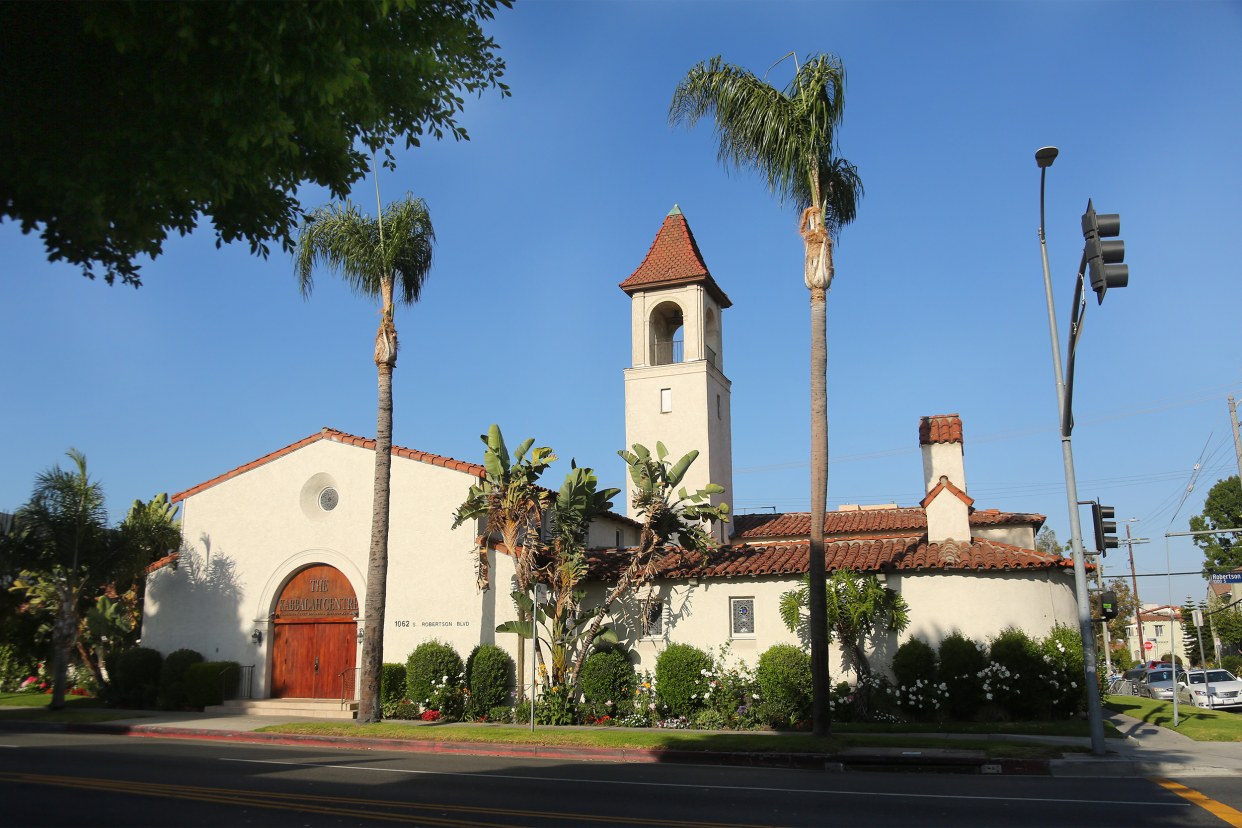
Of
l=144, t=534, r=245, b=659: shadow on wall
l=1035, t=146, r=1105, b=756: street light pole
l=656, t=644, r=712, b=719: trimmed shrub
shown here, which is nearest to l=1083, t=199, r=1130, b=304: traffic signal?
l=1035, t=146, r=1105, b=756: street light pole

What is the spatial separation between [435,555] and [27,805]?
12.2 metres

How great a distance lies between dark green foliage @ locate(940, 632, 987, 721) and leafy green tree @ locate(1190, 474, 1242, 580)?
2234 inches

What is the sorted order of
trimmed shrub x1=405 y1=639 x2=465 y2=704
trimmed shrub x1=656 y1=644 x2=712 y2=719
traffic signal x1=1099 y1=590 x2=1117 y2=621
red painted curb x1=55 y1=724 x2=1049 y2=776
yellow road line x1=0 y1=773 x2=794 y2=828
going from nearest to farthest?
yellow road line x1=0 y1=773 x2=794 y2=828 < red painted curb x1=55 y1=724 x2=1049 y2=776 < traffic signal x1=1099 y1=590 x2=1117 y2=621 < trimmed shrub x1=656 y1=644 x2=712 y2=719 < trimmed shrub x1=405 y1=639 x2=465 y2=704

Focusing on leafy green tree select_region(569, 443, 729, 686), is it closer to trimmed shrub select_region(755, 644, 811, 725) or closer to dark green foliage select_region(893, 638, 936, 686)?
trimmed shrub select_region(755, 644, 811, 725)

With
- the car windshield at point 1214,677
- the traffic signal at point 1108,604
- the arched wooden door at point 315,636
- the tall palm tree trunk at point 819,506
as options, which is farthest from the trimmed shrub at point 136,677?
the car windshield at point 1214,677

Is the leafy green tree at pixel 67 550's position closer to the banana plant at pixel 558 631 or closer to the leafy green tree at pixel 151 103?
the banana plant at pixel 558 631

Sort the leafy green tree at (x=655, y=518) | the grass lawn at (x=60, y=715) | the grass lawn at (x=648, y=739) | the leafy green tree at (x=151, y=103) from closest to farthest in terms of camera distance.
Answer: the leafy green tree at (x=151, y=103) < the grass lawn at (x=648, y=739) < the leafy green tree at (x=655, y=518) < the grass lawn at (x=60, y=715)

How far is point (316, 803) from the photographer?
9.99m

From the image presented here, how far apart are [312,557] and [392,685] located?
469 cm

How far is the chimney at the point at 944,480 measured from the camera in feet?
→ 68.5

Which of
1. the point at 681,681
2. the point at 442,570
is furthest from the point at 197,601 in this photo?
the point at 681,681

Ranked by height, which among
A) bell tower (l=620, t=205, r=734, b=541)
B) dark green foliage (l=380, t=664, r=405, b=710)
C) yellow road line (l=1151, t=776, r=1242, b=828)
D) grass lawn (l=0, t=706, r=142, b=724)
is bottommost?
grass lawn (l=0, t=706, r=142, b=724)

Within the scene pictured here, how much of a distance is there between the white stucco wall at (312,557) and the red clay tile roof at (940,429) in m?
11.5

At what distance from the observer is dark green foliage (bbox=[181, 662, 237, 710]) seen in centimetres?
2264
